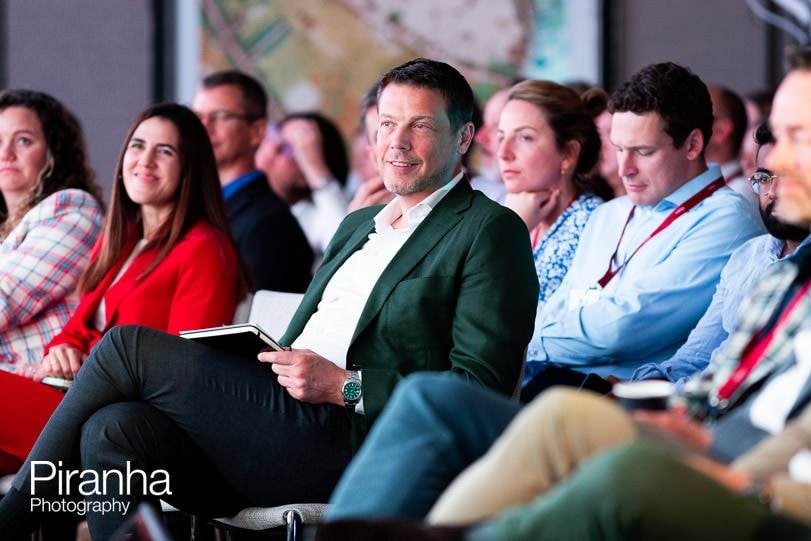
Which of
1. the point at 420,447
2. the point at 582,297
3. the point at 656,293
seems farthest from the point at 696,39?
the point at 420,447

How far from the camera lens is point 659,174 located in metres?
3.41

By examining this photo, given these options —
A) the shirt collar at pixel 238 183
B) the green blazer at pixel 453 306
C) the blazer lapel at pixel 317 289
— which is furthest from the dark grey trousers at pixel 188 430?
the shirt collar at pixel 238 183

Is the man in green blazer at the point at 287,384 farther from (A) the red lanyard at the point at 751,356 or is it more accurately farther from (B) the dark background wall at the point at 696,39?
(B) the dark background wall at the point at 696,39

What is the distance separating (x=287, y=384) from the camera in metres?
2.74

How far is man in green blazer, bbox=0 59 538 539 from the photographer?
8.98 feet

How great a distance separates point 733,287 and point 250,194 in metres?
1.98

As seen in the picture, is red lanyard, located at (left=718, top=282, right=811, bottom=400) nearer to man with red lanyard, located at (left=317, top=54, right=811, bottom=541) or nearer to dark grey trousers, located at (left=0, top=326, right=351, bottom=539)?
man with red lanyard, located at (left=317, top=54, right=811, bottom=541)

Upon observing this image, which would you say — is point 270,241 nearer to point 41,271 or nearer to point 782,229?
point 41,271

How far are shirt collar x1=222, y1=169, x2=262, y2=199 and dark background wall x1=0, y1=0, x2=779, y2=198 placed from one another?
1.82m

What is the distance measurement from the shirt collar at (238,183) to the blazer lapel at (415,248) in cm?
174

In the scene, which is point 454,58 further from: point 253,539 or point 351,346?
point 351,346

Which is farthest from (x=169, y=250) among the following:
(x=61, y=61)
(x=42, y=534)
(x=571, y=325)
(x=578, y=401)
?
(x=61, y=61)

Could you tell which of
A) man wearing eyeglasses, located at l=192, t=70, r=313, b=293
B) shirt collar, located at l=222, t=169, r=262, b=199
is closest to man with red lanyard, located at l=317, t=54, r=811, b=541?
man wearing eyeglasses, located at l=192, t=70, r=313, b=293

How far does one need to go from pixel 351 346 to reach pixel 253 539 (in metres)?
1.26
